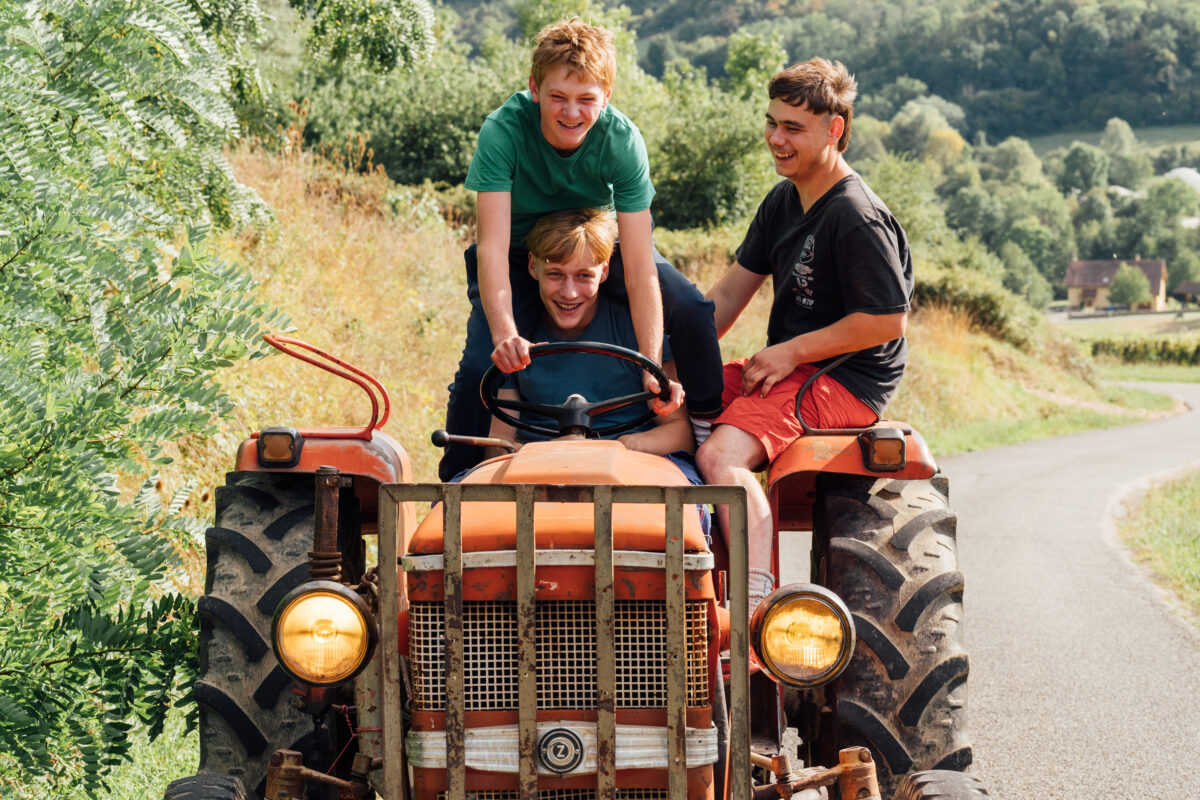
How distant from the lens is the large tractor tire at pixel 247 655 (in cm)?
316

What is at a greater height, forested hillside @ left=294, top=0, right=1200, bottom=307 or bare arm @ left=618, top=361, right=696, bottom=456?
forested hillside @ left=294, top=0, right=1200, bottom=307

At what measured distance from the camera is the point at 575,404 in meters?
3.38

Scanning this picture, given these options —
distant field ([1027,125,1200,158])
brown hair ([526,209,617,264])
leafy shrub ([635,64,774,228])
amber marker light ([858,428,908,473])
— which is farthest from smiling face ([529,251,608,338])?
distant field ([1027,125,1200,158])

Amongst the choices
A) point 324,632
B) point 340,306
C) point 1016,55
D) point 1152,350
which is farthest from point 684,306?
point 1016,55

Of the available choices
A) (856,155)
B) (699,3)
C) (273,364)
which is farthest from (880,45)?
(273,364)

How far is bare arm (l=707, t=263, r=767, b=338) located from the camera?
180 inches

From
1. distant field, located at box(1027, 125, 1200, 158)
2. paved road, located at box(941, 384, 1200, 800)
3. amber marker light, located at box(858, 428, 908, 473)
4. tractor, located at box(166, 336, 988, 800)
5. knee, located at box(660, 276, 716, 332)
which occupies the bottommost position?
paved road, located at box(941, 384, 1200, 800)

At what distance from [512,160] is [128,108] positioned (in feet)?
4.11

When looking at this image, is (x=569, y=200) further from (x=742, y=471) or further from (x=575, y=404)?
(x=742, y=471)

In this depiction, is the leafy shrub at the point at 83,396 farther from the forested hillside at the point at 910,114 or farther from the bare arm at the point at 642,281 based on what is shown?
the forested hillside at the point at 910,114

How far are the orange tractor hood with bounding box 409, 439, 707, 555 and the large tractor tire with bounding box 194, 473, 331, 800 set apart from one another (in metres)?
0.79

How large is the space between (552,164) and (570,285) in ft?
1.72

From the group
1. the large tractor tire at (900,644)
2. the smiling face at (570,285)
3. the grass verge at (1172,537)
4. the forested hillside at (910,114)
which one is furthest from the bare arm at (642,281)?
the forested hillside at (910,114)

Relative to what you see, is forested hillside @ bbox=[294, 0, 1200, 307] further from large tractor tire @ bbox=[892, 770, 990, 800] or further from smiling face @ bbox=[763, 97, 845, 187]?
large tractor tire @ bbox=[892, 770, 990, 800]
